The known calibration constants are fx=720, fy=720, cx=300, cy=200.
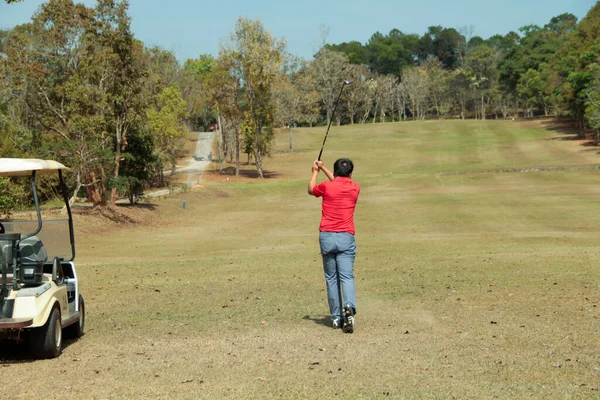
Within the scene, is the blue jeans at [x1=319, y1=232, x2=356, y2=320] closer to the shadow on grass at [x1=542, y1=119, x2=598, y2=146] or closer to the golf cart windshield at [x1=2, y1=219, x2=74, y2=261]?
the golf cart windshield at [x1=2, y1=219, x2=74, y2=261]

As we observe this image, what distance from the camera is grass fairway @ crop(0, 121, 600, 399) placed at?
6.63 meters

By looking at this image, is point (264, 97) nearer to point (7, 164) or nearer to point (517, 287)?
point (517, 287)

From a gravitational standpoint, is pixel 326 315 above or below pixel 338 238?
below

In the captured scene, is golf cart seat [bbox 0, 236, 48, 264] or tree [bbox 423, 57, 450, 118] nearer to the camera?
golf cart seat [bbox 0, 236, 48, 264]

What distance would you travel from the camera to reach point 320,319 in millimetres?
10273

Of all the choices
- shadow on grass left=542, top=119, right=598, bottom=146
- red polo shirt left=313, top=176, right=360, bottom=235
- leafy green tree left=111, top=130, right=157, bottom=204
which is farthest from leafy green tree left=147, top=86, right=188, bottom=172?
red polo shirt left=313, top=176, right=360, bottom=235

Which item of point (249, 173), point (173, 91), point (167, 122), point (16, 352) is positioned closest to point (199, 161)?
point (249, 173)

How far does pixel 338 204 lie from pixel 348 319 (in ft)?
4.88

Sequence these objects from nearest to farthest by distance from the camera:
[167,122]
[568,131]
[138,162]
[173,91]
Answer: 1. [138,162]
2. [167,122]
3. [173,91]
4. [568,131]

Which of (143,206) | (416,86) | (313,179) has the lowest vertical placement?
(143,206)

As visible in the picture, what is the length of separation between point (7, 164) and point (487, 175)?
53.1 meters

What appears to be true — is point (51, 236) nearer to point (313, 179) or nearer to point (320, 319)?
point (313, 179)

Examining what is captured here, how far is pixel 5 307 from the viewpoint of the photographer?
751cm

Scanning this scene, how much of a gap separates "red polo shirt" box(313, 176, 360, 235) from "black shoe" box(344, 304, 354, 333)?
997mm
